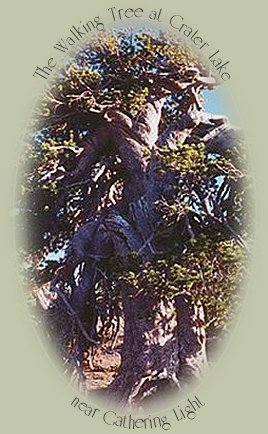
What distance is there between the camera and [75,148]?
4480mm

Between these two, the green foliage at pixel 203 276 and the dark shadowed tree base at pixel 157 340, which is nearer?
the green foliage at pixel 203 276

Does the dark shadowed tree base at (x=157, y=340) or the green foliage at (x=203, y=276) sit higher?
Result: the green foliage at (x=203, y=276)

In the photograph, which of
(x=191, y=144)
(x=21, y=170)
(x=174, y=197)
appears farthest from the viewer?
(x=191, y=144)

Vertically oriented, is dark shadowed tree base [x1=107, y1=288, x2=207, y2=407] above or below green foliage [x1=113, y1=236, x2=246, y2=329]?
below

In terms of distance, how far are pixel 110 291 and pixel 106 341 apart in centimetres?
44

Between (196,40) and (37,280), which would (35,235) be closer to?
(37,280)

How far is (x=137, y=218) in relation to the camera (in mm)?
4223

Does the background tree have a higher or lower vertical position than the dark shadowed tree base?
higher

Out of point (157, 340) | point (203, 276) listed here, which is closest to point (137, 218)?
point (203, 276)

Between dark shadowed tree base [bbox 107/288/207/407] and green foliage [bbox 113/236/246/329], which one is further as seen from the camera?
dark shadowed tree base [bbox 107/288/207/407]

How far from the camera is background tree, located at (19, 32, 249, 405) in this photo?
12.7ft

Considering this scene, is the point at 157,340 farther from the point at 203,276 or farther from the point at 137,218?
the point at 137,218

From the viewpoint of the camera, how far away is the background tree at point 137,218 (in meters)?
3.87

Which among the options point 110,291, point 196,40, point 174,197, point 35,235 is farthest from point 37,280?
point 196,40
